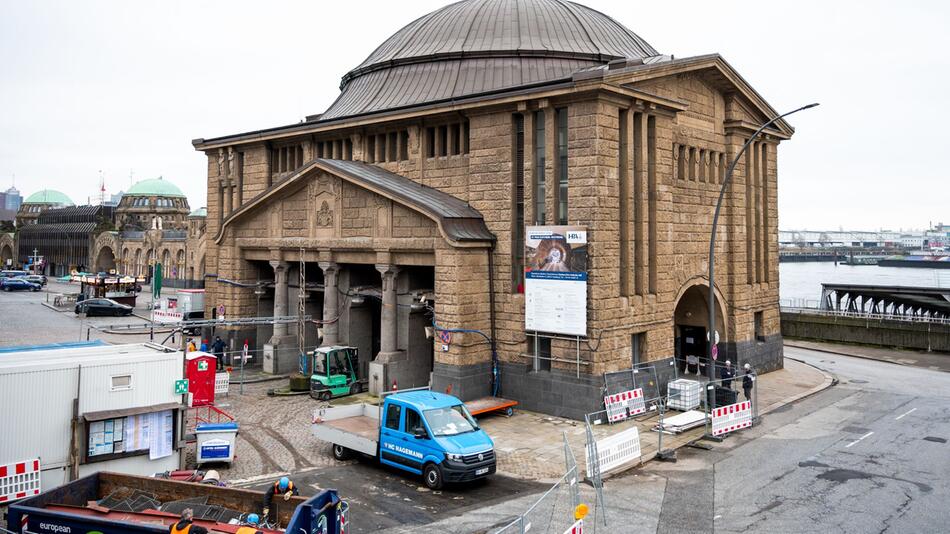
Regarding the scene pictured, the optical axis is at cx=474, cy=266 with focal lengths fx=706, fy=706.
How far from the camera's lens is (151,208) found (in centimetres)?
11206

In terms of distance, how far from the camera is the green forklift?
26922mm

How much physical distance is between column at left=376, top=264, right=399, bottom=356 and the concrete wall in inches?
1324

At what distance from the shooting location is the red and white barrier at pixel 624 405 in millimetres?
23062

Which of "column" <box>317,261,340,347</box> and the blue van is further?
"column" <box>317,261,340,347</box>

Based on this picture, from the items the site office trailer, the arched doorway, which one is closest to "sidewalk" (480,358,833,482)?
the site office trailer

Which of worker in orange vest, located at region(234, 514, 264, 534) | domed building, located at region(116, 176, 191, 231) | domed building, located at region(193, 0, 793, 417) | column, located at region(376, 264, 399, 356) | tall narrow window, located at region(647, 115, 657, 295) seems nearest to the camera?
worker in orange vest, located at region(234, 514, 264, 534)

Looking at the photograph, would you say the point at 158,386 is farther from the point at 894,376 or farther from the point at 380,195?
the point at 894,376

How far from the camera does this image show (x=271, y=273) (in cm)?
3606

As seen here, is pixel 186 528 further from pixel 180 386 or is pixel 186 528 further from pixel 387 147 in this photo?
pixel 387 147

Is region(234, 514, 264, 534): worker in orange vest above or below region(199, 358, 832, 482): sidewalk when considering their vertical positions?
above

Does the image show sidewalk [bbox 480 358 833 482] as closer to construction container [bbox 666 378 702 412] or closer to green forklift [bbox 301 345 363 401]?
construction container [bbox 666 378 702 412]

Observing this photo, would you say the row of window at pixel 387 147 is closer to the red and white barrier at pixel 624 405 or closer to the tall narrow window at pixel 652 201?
the tall narrow window at pixel 652 201

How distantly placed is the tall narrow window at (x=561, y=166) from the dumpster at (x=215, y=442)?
41.6ft

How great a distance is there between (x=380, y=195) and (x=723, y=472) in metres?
15.9
